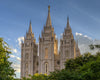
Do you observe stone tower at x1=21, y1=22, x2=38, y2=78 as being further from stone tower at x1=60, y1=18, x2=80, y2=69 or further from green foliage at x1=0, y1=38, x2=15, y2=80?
green foliage at x1=0, y1=38, x2=15, y2=80

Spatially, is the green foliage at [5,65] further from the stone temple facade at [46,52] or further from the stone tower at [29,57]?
the stone tower at [29,57]

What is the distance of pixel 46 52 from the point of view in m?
62.9

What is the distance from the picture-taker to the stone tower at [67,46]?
199ft

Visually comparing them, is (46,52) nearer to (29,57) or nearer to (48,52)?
(48,52)

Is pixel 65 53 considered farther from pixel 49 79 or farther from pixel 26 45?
pixel 49 79

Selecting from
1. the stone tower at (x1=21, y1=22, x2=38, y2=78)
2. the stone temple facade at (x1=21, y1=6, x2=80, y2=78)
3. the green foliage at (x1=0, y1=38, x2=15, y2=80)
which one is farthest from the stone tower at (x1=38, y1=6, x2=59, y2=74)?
the green foliage at (x1=0, y1=38, x2=15, y2=80)

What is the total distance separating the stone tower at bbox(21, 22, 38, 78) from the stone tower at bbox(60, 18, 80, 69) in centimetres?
948

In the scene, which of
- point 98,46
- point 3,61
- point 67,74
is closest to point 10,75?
point 3,61

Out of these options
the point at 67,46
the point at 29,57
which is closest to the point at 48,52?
the point at 67,46

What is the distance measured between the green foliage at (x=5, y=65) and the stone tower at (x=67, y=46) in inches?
1787

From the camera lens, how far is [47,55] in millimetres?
62469

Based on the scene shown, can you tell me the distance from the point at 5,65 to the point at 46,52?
4819cm

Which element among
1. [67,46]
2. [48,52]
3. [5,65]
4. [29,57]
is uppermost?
[67,46]

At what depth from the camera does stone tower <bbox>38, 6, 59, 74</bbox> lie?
201 feet
